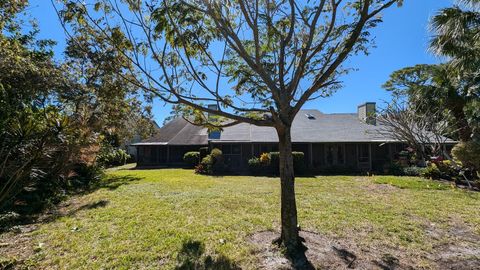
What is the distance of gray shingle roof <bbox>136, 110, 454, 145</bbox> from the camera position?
20.9 meters

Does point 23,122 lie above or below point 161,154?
above

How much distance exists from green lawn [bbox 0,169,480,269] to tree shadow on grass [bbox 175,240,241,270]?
0.13 ft

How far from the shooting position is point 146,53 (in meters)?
5.82

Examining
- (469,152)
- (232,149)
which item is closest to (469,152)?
(469,152)

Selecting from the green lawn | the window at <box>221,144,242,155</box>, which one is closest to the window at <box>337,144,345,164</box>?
the window at <box>221,144,242,155</box>

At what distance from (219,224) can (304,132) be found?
1665cm

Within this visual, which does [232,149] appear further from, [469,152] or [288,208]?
[469,152]

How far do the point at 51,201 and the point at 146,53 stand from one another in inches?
266

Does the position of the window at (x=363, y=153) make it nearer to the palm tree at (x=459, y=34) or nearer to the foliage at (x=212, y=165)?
the foliage at (x=212, y=165)

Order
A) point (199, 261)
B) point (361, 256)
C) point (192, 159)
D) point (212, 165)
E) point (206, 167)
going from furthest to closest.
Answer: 1. point (192, 159)
2. point (212, 165)
3. point (206, 167)
4. point (361, 256)
5. point (199, 261)

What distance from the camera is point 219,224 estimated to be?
6.73 m

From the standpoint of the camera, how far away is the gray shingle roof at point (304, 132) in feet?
68.6

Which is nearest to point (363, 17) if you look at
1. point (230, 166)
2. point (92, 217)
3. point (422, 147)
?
point (422, 147)

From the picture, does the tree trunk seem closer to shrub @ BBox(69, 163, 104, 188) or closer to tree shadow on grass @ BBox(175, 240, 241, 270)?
tree shadow on grass @ BBox(175, 240, 241, 270)
